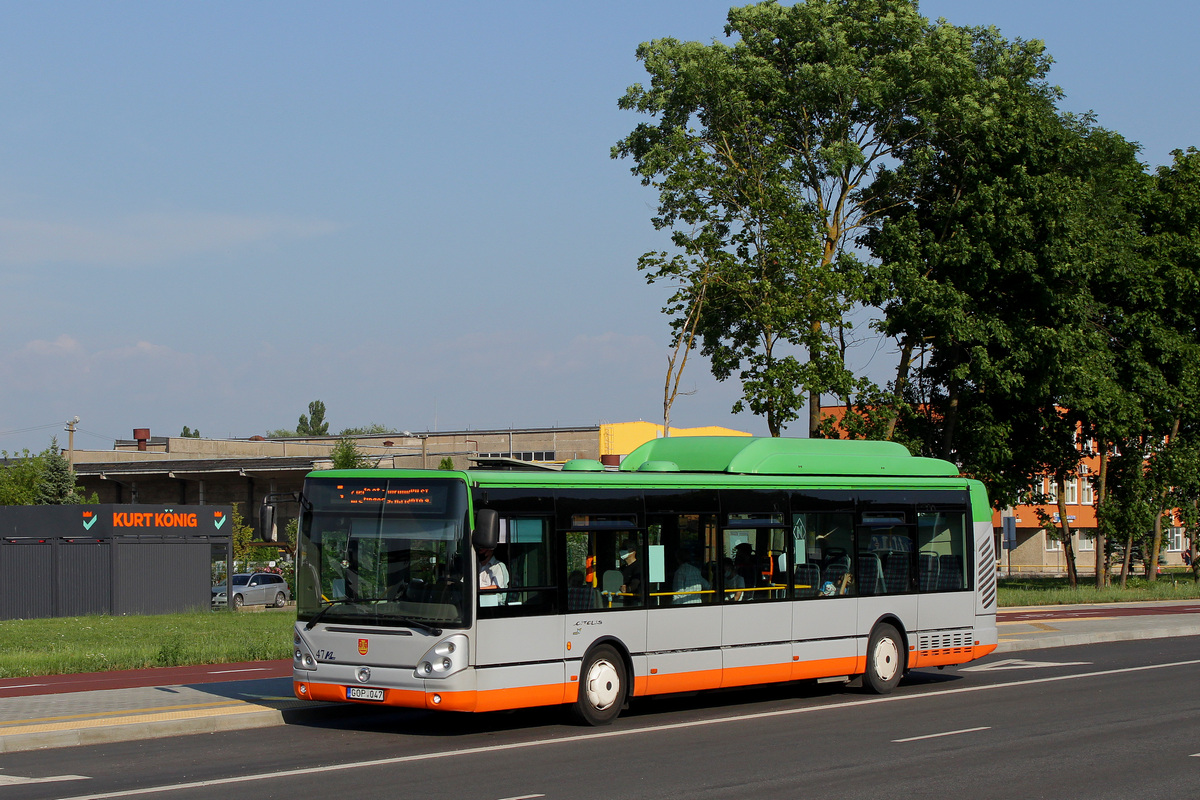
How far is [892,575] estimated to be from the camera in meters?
16.2

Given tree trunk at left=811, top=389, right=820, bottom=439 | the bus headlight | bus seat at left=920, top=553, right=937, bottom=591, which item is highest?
tree trunk at left=811, top=389, right=820, bottom=439

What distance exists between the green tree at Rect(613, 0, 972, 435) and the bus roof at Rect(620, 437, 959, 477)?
1512 cm

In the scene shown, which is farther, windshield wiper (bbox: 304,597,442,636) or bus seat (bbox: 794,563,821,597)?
bus seat (bbox: 794,563,821,597)

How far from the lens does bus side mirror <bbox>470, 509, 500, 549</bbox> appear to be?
1136cm

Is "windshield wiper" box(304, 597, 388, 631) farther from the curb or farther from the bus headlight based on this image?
the curb

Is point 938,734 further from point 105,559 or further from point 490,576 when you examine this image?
point 105,559

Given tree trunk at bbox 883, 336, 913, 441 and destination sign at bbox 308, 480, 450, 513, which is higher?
tree trunk at bbox 883, 336, 913, 441

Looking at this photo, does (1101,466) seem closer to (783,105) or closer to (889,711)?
(783,105)

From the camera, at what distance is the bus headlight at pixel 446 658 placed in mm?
11516

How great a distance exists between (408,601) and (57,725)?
3466 mm

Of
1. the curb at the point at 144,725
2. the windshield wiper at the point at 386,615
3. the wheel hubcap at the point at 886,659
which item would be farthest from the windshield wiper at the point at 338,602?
the wheel hubcap at the point at 886,659

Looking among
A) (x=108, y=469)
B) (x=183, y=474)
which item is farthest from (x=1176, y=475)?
(x=108, y=469)

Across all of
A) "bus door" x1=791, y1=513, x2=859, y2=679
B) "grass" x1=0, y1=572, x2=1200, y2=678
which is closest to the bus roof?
"bus door" x1=791, y1=513, x2=859, y2=679

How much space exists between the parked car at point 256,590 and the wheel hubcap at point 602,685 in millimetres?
33270
